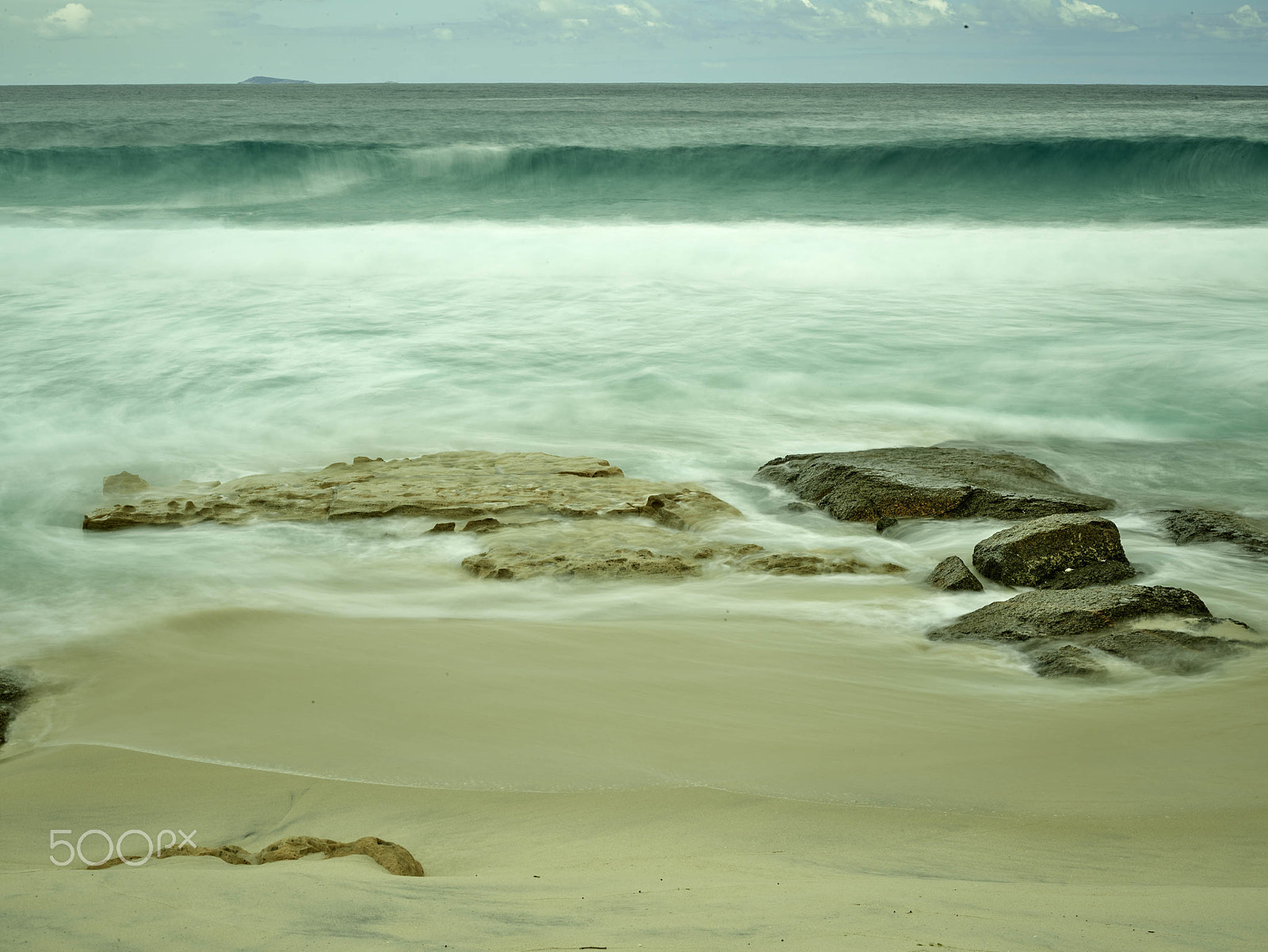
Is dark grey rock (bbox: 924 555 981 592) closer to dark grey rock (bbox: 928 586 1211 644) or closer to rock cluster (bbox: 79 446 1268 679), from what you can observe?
rock cluster (bbox: 79 446 1268 679)

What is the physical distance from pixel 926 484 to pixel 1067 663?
6.20ft

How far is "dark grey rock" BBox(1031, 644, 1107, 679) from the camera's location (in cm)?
323

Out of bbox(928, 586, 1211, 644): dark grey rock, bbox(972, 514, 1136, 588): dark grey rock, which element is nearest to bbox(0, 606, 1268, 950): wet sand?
bbox(928, 586, 1211, 644): dark grey rock

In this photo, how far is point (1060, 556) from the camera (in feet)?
13.3

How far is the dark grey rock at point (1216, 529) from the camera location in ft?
14.8

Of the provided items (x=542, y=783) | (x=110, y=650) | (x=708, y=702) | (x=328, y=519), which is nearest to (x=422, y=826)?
(x=542, y=783)

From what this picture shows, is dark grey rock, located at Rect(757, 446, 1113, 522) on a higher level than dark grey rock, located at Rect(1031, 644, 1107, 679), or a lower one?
higher

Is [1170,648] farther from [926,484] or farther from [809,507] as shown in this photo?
[809,507]

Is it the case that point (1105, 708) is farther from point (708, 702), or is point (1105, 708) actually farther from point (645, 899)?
point (645, 899)

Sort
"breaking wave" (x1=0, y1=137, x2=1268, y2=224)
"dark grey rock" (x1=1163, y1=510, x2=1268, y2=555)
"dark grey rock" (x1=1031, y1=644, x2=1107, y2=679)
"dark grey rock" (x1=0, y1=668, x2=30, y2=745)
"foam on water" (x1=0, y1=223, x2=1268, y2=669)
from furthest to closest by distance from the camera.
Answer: "breaking wave" (x1=0, y1=137, x2=1268, y2=224)
"dark grey rock" (x1=1163, y1=510, x2=1268, y2=555)
"foam on water" (x1=0, y1=223, x2=1268, y2=669)
"dark grey rock" (x1=1031, y1=644, x2=1107, y2=679)
"dark grey rock" (x1=0, y1=668, x2=30, y2=745)

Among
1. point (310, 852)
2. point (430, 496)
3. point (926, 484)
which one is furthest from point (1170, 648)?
point (430, 496)

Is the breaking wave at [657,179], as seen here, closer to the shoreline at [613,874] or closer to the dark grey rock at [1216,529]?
the dark grey rock at [1216,529]

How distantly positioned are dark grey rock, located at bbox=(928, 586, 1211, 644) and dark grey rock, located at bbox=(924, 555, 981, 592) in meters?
0.35

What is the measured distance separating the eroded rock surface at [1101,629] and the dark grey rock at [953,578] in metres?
0.32
